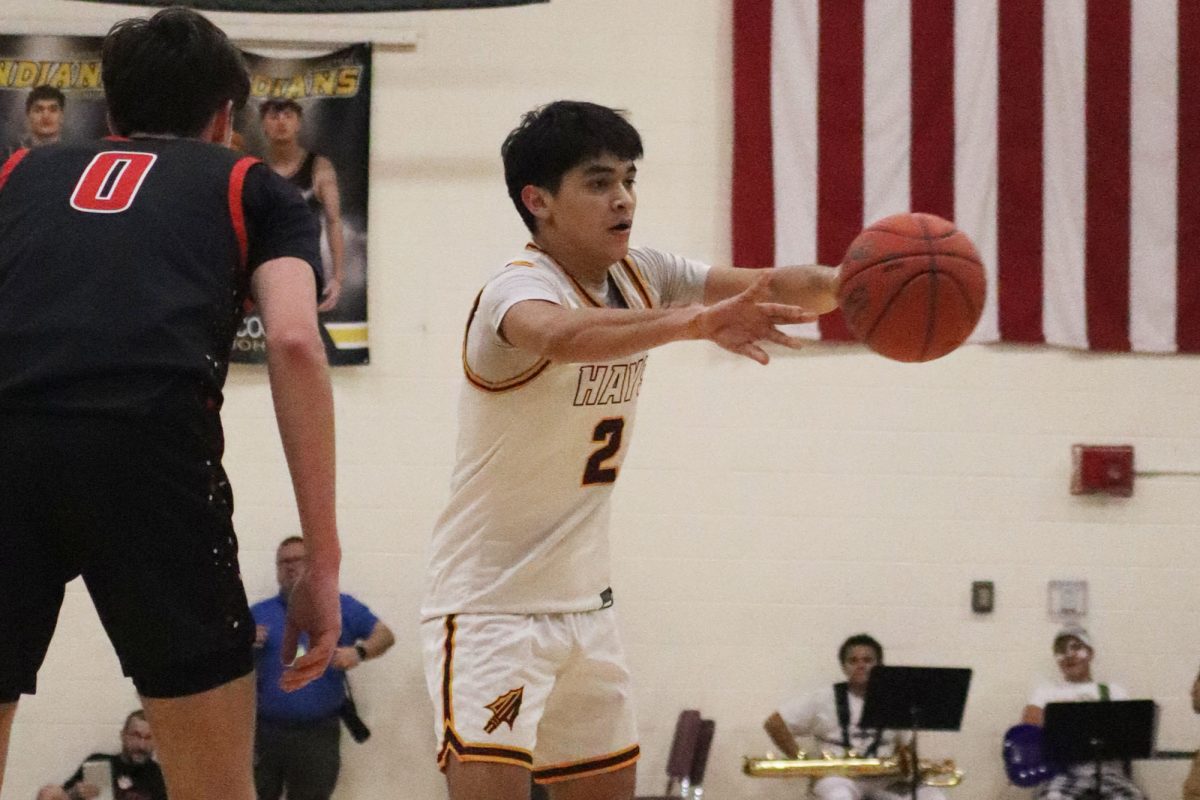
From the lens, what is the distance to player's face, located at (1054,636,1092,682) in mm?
8188

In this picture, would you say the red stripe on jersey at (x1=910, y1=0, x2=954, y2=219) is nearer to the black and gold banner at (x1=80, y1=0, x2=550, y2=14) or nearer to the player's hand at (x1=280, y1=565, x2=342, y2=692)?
the black and gold banner at (x1=80, y1=0, x2=550, y2=14)

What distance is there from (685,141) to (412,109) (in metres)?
1.66

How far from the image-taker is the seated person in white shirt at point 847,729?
766 centimetres

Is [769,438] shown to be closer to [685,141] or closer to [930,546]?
[930,546]

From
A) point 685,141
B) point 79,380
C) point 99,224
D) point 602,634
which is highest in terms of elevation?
point 685,141

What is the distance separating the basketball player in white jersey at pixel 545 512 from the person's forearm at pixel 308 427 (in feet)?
3.73

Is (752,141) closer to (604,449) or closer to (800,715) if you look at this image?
(800,715)

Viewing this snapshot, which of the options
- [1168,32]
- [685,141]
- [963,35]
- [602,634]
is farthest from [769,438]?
[602,634]

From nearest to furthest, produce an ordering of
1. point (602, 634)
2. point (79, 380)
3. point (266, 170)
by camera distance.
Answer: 1. point (79, 380)
2. point (266, 170)
3. point (602, 634)

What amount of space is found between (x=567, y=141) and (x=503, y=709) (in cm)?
157

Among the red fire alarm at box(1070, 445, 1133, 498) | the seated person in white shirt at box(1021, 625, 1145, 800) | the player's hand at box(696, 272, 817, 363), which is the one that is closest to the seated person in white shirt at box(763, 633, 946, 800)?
the seated person in white shirt at box(1021, 625, 1145, 800)

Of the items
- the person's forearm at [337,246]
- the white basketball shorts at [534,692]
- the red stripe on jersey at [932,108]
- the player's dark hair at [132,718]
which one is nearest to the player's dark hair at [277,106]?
the person's forearm at [337,246]

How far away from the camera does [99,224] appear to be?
2.30 metres

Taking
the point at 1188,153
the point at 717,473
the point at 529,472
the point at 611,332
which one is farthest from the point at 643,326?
the point at 1188,153
